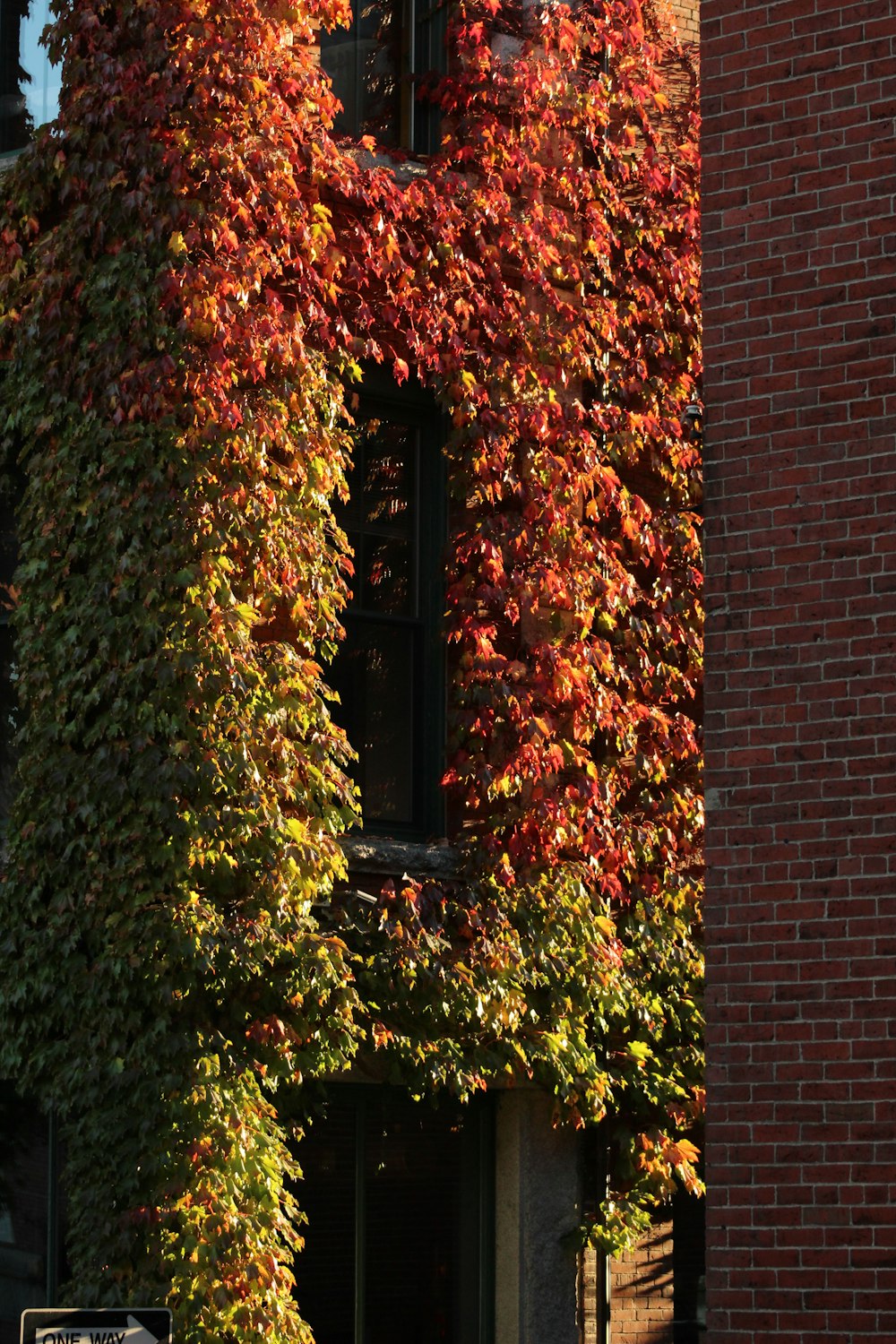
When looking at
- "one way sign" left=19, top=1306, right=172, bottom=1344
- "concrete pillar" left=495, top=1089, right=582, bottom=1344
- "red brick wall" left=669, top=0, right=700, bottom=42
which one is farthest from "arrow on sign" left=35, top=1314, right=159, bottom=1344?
"red brick wall" left=669, top=0, right=700, bottom=42

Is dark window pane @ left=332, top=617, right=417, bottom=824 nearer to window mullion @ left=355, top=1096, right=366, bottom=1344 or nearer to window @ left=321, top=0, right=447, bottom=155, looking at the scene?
window mullion @ left=355, top=1096, right=366, bottom=1344

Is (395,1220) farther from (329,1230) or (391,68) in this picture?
(391,68)

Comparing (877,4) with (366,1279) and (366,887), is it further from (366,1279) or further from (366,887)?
(366,1279)

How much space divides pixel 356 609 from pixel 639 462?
238cm

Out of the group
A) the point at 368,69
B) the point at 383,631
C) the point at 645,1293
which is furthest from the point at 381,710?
the point at 645,1293

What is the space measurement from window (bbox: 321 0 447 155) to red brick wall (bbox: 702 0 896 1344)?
4.89 m

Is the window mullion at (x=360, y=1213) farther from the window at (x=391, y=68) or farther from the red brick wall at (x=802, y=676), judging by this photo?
the window at (x=391, y=68)

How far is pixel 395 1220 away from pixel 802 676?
5650 mm

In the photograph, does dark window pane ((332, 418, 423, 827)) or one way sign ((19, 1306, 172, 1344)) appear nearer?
one way sign ((19, 1306, 172, 1344))

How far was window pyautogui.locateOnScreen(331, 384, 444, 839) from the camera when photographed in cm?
1315

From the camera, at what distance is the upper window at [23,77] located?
1277 centimetres

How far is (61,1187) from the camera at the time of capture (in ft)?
38.3

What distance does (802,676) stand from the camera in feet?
28.1

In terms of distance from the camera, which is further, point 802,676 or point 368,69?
point 368,69
